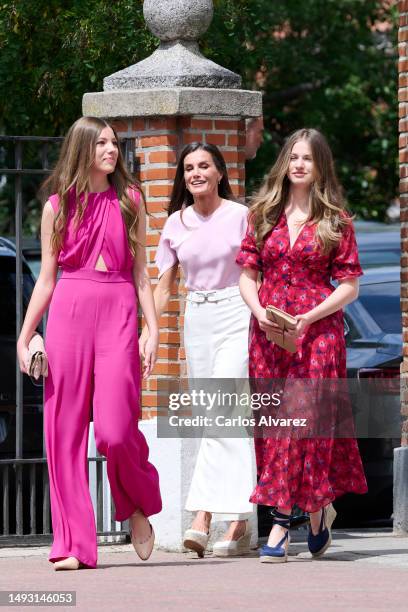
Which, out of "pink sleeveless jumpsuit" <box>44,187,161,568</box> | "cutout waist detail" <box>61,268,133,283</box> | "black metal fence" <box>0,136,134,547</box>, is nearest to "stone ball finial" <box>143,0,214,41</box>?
"black metal fence" <box>0,136,134,547</box>

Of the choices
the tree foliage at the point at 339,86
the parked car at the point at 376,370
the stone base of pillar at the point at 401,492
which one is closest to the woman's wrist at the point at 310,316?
the stone base of pillar at the point at 401,492

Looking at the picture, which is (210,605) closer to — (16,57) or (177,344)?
(177,344)

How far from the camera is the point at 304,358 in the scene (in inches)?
300

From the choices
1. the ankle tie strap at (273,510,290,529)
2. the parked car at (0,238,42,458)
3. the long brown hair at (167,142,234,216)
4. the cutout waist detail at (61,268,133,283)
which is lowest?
the ankle tie strap at (273,510,290,529)

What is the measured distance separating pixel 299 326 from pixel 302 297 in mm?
229

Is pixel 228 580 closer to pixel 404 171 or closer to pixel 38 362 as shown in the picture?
pixel 38 362

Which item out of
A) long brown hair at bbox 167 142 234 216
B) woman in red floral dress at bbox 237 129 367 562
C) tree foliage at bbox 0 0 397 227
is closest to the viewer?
woman in red floral dress at bbox 237 129 367 562

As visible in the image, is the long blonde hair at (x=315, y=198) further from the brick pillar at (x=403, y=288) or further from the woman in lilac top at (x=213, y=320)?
the brick pillar at (x=403, y=288)

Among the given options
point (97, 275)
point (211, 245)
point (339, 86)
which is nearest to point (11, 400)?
point (211, 245)

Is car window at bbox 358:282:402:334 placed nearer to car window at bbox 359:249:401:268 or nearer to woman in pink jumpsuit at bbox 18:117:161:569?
car window at bbox 359:249:401:268

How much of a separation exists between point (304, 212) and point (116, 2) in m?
5.22

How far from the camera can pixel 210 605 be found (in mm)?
6270

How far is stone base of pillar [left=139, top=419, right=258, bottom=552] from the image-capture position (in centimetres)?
834

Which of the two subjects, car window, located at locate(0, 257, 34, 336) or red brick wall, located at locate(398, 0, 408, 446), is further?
Result: car window, located at locate(0, 257, 34, 336)
